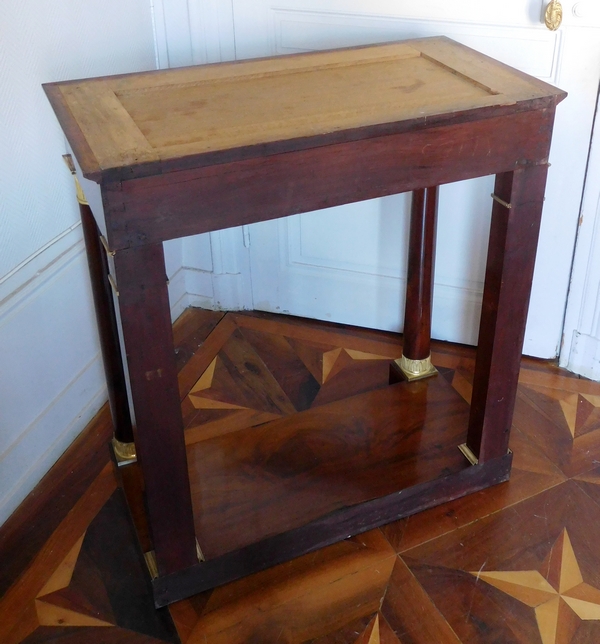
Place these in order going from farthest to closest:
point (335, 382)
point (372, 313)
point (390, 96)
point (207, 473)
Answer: point (372, 313), point (335, 382), point (207, 473), point (390, 96)

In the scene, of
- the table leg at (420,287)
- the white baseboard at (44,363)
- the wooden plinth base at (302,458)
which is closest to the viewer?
the wooden plinth base at (302,458)

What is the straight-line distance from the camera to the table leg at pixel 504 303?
1.20 metres

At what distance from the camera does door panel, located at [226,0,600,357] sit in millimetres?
1551

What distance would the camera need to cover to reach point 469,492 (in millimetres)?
1486

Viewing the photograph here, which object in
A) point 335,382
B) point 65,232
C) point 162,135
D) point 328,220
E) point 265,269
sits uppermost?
point 162,135

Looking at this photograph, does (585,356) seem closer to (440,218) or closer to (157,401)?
(440,218)

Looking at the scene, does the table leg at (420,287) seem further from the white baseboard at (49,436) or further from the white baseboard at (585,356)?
the white baseboard at (49,436)

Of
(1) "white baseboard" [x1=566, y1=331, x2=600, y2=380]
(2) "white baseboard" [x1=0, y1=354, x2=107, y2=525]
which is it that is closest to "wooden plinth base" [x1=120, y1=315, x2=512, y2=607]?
(2) "white baseboard" [x1=0, y1=354, x2=107, y2=525]

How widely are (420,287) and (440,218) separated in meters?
0.26

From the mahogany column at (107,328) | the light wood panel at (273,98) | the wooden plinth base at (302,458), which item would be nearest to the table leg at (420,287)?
the wooden plinth base at (302,458)

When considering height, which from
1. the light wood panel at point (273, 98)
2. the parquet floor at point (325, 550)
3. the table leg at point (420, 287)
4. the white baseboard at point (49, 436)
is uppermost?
the light wood panel at point (273, 98)

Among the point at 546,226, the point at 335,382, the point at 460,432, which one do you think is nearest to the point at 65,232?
the point at 335,382

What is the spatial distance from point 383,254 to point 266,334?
1.26 feet

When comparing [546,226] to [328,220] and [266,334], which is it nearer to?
[328,220]
